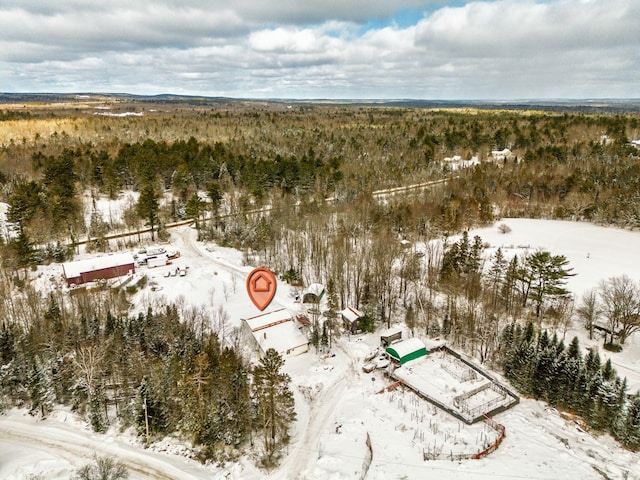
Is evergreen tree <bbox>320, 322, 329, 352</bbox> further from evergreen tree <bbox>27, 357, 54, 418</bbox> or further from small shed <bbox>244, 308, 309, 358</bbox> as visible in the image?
evergreen tree <bbox>27, 357, 54, 418</bbox>

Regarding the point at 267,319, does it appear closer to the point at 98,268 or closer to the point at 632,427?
the point at 98,268

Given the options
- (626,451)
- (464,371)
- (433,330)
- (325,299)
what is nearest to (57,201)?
(325,299)

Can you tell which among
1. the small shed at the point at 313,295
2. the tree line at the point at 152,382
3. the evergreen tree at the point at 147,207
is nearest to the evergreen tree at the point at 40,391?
the tree line at the point at 152,382

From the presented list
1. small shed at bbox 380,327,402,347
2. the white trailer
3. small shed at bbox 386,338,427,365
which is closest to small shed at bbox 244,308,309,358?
small shed at bbox 380,327,402,347

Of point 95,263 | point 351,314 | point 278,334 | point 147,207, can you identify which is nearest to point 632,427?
point 351,314

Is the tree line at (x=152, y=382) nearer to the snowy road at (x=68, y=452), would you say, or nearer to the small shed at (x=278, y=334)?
the snowy road at (x=68, y=452)

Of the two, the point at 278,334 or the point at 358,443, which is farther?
the point at 278,334
